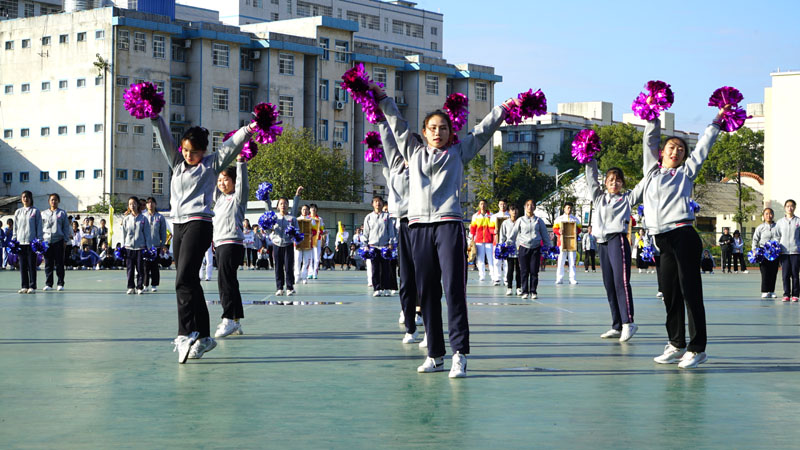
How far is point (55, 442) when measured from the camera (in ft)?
18.5

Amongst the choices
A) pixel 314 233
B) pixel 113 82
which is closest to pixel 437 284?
pixel 314 233

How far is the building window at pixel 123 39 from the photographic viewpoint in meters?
73.2

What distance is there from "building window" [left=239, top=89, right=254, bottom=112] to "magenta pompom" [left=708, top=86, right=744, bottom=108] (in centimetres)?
7403

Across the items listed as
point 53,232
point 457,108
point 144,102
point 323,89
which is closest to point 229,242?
point 144,102

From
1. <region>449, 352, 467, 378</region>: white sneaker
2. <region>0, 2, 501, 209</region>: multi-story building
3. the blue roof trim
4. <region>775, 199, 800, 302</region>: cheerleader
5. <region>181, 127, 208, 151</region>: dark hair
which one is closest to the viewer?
<region>449, 352, 467, 378</region>: white sneaker

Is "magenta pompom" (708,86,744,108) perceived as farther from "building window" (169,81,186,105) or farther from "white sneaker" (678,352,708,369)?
"building window" (169,81,186,105)

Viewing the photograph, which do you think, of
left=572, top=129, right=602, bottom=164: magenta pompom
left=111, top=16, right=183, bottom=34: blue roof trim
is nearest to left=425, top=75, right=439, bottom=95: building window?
left=111, top=16, right=183, bottom=34: blue roof trim

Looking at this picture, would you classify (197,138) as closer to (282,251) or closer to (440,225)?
(440,225)

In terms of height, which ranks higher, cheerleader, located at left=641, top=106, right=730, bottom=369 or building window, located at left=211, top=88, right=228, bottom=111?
building window, located at left=211, top=88, right=228, bottom=111

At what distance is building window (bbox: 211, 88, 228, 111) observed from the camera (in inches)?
3120

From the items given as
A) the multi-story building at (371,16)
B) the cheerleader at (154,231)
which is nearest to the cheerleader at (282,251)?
the cheerleader at (154,231)

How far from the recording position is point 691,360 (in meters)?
8.95

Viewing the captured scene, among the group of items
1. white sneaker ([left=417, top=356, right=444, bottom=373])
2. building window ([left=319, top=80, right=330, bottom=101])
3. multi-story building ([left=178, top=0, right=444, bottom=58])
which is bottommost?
white sneaker ([left=417, top=356, right=444, bottom=373])

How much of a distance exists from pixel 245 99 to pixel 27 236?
62599 mm
